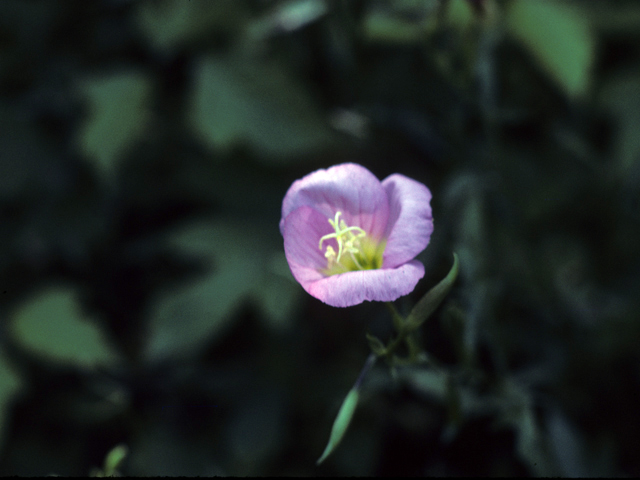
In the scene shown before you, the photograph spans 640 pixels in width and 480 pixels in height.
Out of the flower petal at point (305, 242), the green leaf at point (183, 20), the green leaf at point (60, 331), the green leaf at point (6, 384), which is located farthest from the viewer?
the green leaf at point (183, 20)

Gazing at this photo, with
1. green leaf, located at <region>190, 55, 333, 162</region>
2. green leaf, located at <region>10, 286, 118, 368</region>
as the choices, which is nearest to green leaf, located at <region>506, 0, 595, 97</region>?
green leaf, located at <region>190, 55, 333, 162</region>

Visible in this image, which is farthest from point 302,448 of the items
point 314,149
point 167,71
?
point 167,71

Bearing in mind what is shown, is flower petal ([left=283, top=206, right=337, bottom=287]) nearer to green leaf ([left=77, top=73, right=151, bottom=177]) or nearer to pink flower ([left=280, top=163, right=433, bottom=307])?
pink flower ([left=280, top=163, right=433, bottom=307])

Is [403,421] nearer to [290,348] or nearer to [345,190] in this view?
[290,348]

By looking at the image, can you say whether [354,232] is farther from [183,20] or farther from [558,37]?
[183,20]

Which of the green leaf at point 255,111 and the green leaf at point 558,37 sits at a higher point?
the green leaf at point 558,37

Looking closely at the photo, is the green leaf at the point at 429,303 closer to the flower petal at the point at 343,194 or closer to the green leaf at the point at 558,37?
the flower petal at the point at 343,194

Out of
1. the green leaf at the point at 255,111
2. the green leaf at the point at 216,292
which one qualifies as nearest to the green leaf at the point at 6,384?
the green leaf at the point at 216,292
